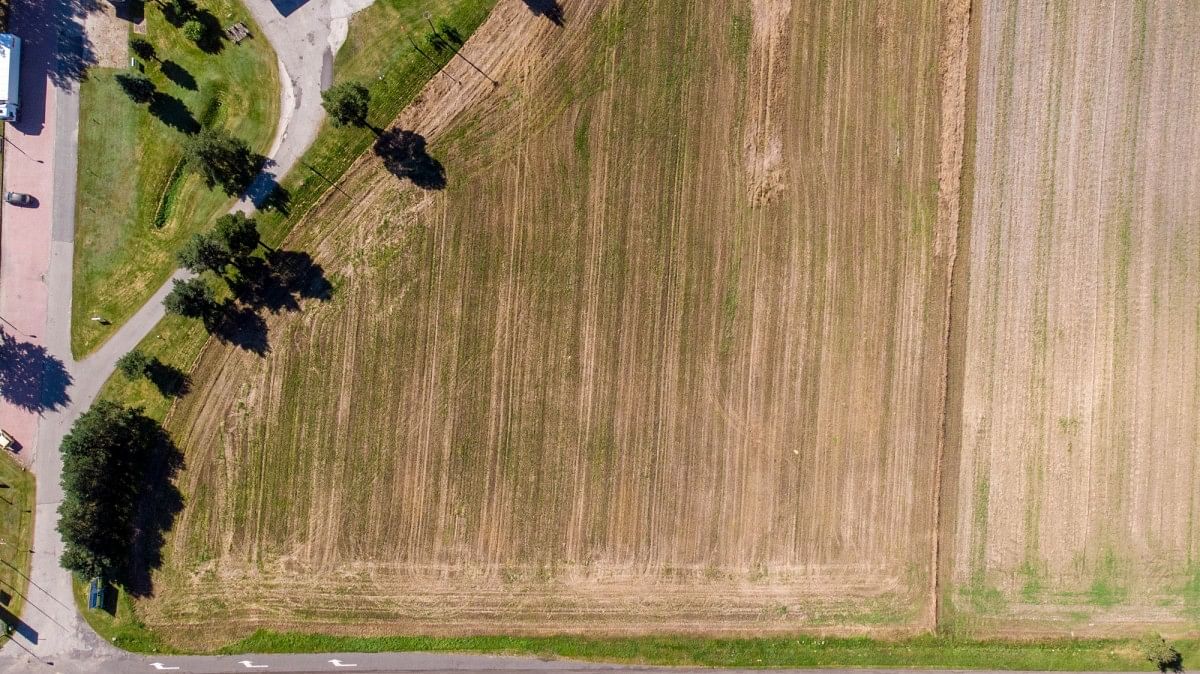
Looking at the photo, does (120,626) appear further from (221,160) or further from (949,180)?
(949,180)

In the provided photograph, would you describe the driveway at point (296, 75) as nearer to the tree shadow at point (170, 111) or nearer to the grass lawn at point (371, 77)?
the grass lawn at point (371, 77)

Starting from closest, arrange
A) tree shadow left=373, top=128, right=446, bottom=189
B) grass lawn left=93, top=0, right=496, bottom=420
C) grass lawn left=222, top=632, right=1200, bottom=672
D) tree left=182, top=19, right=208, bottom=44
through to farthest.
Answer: tree left=182, top=19, right=208, bottom=44, grass lawn left=93, top=0, right=496, bottom=420, tree shadow left=373, top=128, right=446, bottom=189, grass lawn left=222, top=632, right=1200, bottom=672

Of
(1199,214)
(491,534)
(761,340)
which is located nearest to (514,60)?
(761,340)

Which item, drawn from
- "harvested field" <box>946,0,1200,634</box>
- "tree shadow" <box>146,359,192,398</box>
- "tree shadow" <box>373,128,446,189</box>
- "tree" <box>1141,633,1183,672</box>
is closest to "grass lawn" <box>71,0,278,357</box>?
"tree shadow" <box>146,359,192,398</box>

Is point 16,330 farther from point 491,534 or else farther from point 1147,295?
point 1147,295

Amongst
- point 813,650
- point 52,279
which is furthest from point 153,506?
point 813,650

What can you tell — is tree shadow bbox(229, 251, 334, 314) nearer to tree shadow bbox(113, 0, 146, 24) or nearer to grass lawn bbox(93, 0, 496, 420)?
grass lawn bbox(93, 0, 496, 420)
